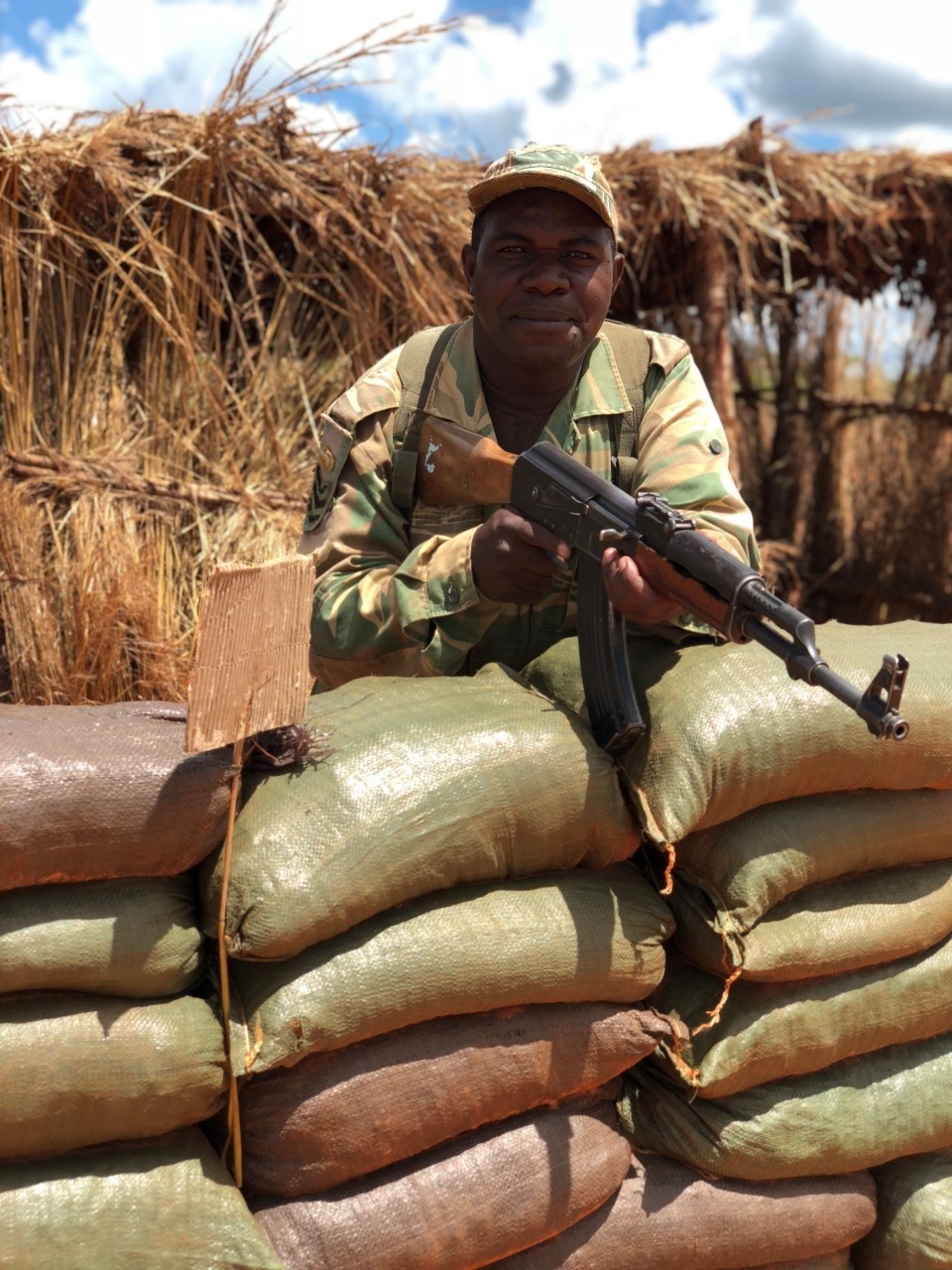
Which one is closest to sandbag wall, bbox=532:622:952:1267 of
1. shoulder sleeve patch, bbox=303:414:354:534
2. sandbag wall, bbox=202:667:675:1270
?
sandbag wall, bbox=202:667:675:1270

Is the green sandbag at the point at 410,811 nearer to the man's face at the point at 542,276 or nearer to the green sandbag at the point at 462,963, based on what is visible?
the green sandbag at the point at 462,963

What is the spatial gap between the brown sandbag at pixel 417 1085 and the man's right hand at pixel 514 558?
2.41 feet

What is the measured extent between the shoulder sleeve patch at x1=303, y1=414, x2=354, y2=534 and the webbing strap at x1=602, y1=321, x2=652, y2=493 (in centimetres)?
55

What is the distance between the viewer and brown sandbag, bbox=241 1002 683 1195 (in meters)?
1.94

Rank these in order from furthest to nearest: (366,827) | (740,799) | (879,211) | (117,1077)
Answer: (879,211)
(740,799)
(366,827)
(117,1077)

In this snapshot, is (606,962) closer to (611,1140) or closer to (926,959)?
(611,1140)

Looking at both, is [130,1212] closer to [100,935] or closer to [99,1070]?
[99,1070]

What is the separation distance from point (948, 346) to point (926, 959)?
18.8ft

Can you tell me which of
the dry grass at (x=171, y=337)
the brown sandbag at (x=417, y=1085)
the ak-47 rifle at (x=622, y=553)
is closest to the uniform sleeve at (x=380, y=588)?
the ak-47 rifle at (x=622, y=553)

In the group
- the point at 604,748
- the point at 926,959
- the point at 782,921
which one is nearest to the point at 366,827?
the point at 604,748

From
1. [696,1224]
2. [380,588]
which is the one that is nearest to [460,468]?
[380,588]

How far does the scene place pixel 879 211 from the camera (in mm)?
6363

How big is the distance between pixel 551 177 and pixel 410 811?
1.22 metres

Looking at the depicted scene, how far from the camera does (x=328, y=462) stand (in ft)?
8.60
